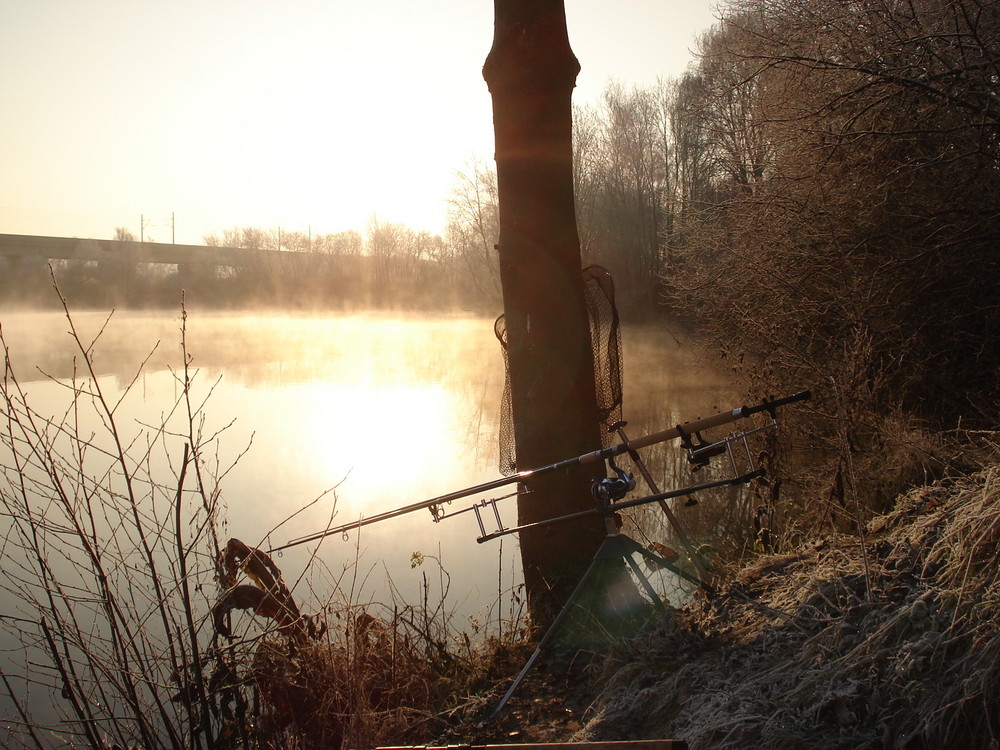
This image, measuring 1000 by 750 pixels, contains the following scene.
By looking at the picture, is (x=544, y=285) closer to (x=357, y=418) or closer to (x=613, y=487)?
(x=613, y=487)

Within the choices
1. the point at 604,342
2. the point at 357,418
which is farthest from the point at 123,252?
the point at 604,342

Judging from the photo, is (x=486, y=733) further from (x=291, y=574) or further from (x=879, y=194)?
(x=879, y=194)

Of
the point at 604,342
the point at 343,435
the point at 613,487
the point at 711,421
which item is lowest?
the point at 343,435

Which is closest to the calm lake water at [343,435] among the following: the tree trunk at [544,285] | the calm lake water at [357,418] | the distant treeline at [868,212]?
the calm lake water at [357,418]

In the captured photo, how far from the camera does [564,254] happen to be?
5.69 m

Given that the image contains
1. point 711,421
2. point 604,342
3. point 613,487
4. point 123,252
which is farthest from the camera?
point 123,252

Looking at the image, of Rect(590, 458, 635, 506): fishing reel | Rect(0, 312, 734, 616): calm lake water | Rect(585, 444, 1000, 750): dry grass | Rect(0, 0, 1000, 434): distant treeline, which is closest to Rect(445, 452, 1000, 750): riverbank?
Rect(585, 444, 1000, 750): dry grass

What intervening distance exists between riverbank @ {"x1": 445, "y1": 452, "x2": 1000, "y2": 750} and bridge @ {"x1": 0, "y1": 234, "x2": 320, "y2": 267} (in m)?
20.5

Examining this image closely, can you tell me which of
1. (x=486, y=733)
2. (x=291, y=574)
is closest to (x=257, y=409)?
(x=291, y=574)

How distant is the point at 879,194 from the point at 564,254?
23.9 ft

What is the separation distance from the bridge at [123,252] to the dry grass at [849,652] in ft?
68.1

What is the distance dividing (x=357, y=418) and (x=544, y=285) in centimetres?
1495

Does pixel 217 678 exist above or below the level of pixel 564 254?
below

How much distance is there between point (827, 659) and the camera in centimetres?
315
